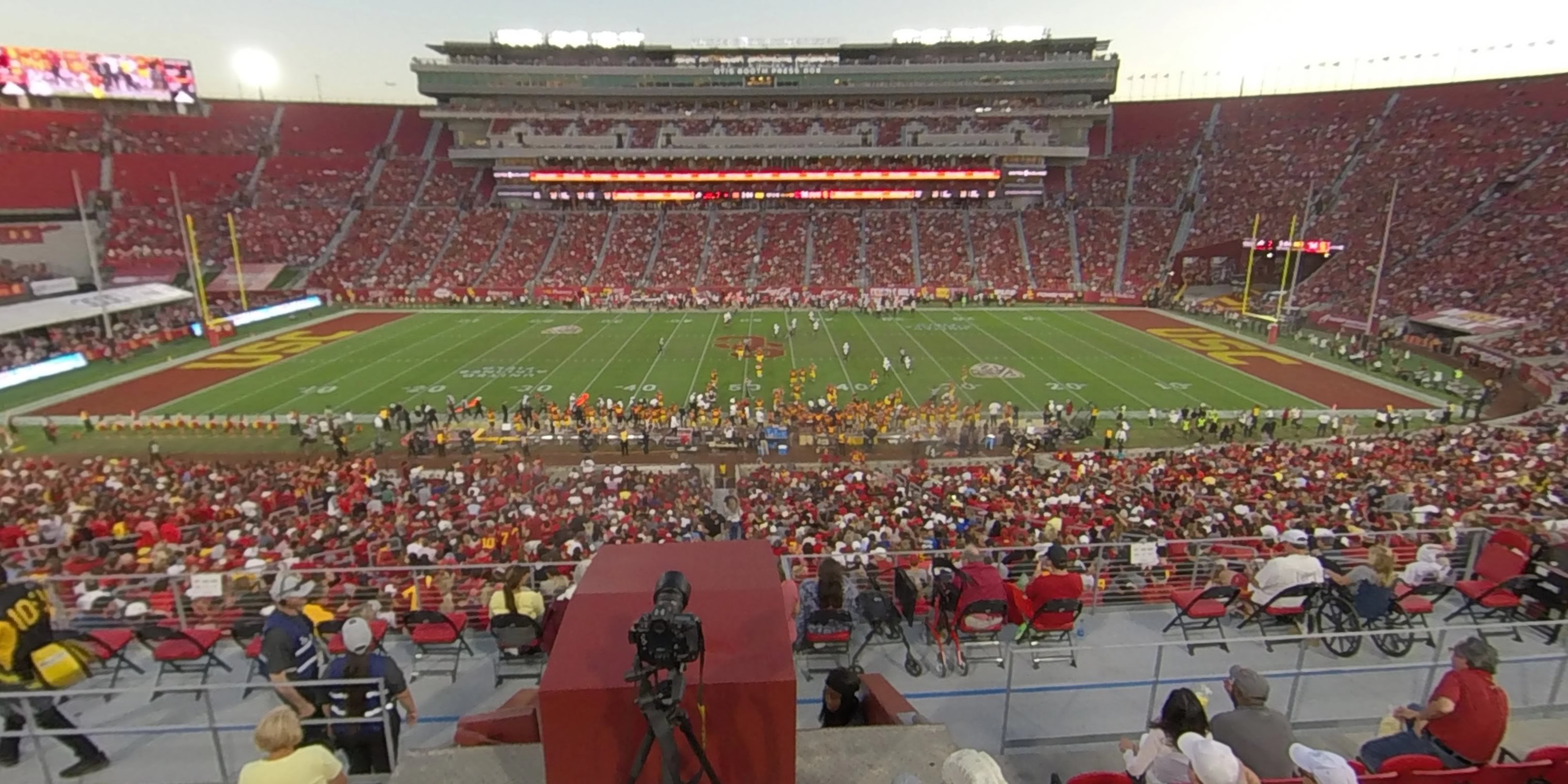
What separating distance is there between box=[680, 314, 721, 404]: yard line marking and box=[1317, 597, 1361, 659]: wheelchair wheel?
20045mm

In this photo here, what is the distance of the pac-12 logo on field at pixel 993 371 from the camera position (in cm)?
2889

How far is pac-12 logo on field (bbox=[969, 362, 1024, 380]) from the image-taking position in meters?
28.9

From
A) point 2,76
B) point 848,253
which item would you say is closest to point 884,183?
point 848,253

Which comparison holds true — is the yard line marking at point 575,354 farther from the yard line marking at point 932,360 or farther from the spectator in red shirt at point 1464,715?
the spectator in red shirt at point 1464,715

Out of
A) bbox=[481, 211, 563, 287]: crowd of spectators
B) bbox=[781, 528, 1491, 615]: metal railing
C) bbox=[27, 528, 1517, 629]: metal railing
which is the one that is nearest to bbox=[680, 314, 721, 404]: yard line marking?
bbox=[481, 211, 563, 287]: crowd of spectators

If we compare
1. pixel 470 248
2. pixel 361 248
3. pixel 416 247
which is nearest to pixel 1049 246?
pixel 470 248

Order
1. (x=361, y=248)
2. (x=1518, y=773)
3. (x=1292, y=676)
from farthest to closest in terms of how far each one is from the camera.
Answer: (x=361, y=248), (x=1292, y=676), (x=1518, y=773)

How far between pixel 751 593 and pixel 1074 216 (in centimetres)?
5931

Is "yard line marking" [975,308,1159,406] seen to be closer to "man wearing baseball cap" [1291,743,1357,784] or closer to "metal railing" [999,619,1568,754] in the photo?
"metal railing" [999,619,1568,754]

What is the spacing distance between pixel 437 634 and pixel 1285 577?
7.45m

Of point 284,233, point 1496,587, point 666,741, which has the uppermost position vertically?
point 284,233

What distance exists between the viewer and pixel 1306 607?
680 centimetres

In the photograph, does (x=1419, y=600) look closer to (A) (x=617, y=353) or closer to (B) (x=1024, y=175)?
(A) (x=617, y=353)

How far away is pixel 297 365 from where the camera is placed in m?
31.0
